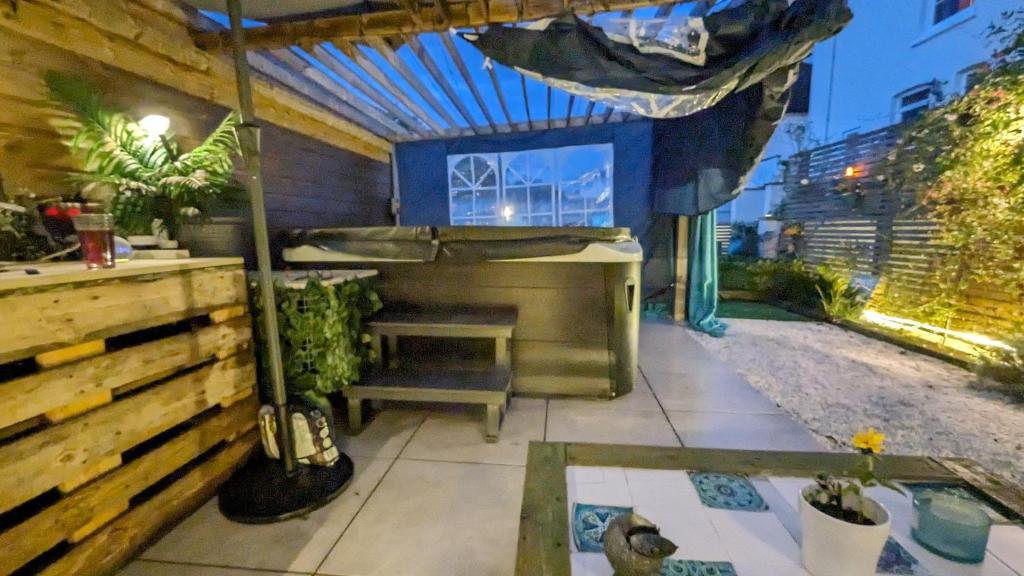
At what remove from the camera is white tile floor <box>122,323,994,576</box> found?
1131 mm

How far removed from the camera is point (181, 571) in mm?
1106

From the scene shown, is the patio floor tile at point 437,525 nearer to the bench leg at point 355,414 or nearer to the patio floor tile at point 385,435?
the patio floor tile at point 385,435

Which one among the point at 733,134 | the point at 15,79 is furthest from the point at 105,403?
the point at 733,134

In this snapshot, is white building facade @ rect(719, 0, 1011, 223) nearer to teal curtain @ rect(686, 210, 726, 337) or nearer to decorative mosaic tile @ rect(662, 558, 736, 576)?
teal curtain @ rect(686, 210, 726, 337)

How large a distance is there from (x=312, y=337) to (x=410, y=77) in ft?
6.45

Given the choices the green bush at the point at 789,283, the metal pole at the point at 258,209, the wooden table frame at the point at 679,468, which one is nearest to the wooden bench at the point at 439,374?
the metal pole at the point at 258,209

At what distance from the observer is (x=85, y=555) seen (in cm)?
100

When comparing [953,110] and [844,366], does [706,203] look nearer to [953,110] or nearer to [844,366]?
[844,366]

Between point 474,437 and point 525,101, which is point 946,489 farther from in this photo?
point 525,101

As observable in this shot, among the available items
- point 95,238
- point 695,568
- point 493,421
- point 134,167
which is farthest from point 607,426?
point 134,167

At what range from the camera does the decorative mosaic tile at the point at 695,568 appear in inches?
27.0

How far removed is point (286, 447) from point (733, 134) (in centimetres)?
343

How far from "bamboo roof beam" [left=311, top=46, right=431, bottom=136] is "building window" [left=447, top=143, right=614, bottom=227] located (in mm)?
686

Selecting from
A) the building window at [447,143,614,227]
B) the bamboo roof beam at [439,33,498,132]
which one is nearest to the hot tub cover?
the bamboo roof beam at [439,33,498,132]
